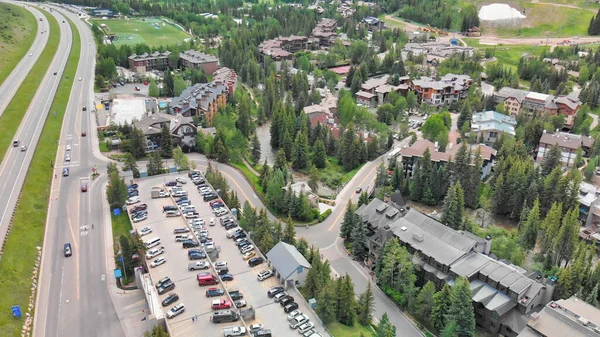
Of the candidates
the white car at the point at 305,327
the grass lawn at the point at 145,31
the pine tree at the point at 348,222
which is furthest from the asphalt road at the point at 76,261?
the grass lawn at the point at 145,31

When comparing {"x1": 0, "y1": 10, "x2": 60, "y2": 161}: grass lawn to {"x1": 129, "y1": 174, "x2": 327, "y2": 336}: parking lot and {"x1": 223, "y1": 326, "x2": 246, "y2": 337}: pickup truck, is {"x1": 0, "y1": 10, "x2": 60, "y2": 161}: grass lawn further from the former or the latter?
{"x1": 223, "y1": 326, "x2": 246, "y2": 337}: pickup truck

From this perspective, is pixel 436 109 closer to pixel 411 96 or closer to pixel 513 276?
pixel 411 96

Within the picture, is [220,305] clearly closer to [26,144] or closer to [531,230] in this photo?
[531,230]

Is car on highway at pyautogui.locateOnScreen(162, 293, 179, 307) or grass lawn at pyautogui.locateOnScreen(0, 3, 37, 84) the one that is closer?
car on highway at pyautogui.locateOnScreen(162, 293, 179, 307)

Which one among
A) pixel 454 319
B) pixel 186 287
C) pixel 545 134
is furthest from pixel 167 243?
pixel 545 134

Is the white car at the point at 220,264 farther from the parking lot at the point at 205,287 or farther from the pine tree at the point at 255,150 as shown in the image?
the pine tree at the point at 255,150

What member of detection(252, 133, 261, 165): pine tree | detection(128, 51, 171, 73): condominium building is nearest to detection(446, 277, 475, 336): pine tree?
detection(252, 133, 261, 165): pine tree
